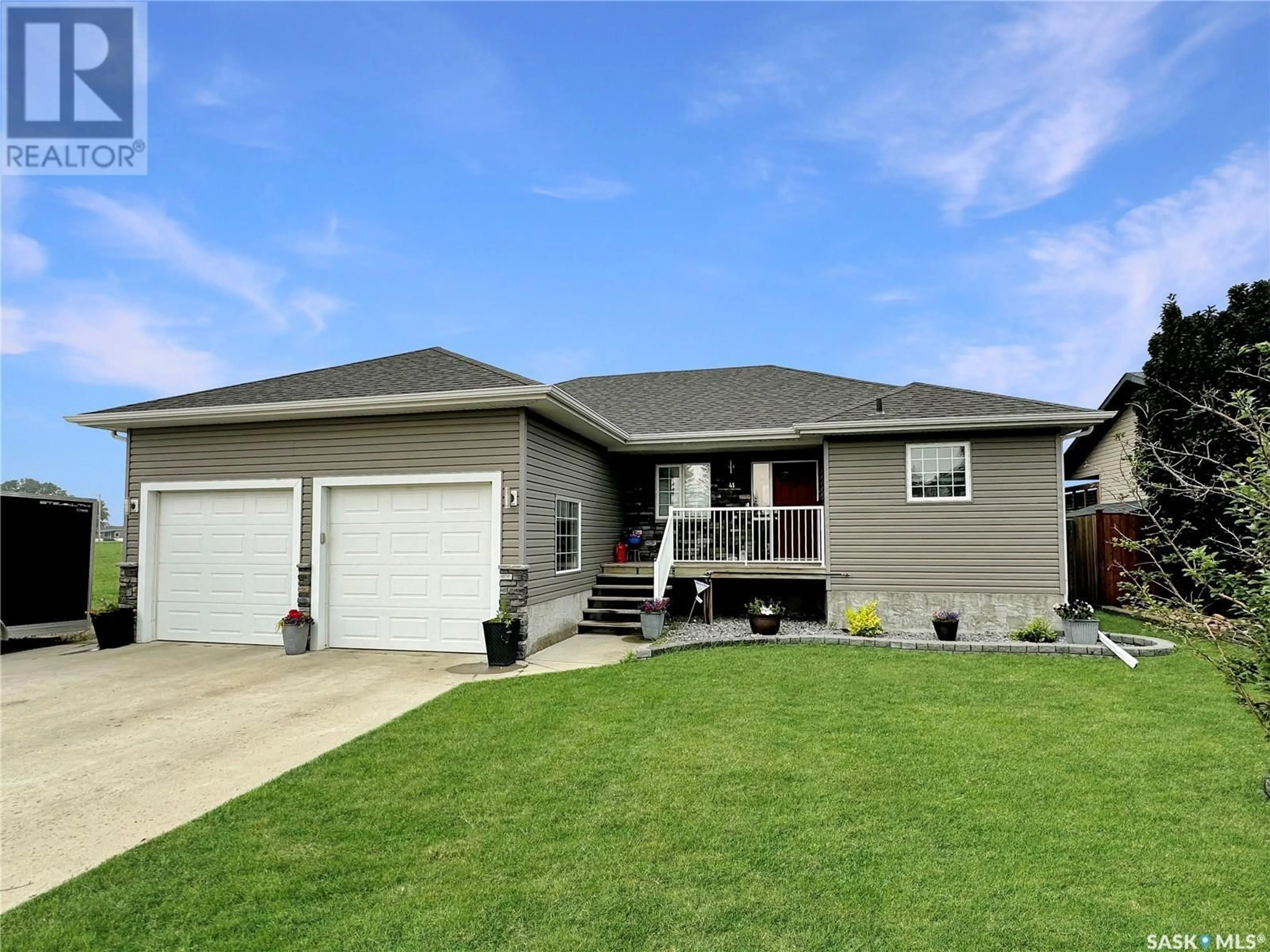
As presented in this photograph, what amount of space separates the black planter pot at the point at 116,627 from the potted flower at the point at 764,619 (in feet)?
28.7

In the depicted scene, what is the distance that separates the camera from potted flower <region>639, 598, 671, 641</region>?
901 centimetres

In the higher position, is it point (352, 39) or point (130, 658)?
point (352, 39)

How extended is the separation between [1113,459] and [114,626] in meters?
19.9

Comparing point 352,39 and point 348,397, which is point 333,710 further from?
point 352,39

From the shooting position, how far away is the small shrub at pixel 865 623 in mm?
8906

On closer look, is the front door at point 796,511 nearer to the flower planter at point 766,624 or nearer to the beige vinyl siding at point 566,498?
the flower planter at point 766,624

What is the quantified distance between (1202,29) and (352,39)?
439 inches

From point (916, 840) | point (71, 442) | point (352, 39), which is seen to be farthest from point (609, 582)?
point (71, 442)

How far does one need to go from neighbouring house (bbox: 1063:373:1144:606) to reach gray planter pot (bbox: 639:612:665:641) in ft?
22.2

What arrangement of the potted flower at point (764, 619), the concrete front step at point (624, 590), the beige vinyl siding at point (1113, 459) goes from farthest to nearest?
the beige vinyl siding at point (1113, 459)
the concrete front step at point (624, 590)
the potted flower at point (764, 619)

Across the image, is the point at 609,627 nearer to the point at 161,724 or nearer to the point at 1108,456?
the point at 161,724

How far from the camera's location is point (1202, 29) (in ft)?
26.9

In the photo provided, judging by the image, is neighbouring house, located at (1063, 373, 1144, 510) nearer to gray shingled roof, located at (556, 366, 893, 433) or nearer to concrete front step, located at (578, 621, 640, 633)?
gray shingled roof, located at (556, 366, 893, 433)

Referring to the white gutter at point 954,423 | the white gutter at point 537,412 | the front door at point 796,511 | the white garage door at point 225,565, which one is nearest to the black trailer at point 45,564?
the white gutter at point 537,412
